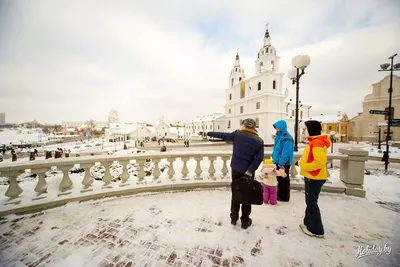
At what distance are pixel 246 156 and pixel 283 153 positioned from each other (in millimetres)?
1409

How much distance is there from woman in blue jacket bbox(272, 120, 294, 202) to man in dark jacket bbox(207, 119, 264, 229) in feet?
3.78

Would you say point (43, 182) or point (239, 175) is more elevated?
point (239, 175)

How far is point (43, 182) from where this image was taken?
3490mm

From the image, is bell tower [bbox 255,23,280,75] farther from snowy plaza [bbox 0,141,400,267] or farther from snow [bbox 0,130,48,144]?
snow [bbox 0,130,48,144]

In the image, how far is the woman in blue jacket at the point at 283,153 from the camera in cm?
350

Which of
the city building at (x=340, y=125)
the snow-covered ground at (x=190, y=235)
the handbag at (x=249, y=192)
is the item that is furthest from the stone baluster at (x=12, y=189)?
the city building at (x=340, y=125)

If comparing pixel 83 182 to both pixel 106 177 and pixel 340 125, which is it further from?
pixel 340 125

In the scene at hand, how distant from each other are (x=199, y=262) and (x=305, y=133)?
2680mm

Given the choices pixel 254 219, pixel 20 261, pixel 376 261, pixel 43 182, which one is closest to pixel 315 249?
pixel 376 261

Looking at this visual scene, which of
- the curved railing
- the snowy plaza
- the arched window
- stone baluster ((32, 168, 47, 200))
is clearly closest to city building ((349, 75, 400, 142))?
the arched window

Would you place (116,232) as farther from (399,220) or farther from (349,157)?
(349,157)

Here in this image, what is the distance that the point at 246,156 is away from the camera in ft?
8.73

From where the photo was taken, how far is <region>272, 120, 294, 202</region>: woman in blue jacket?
3504 millimetres

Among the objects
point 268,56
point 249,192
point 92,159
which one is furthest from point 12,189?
point 268,56
